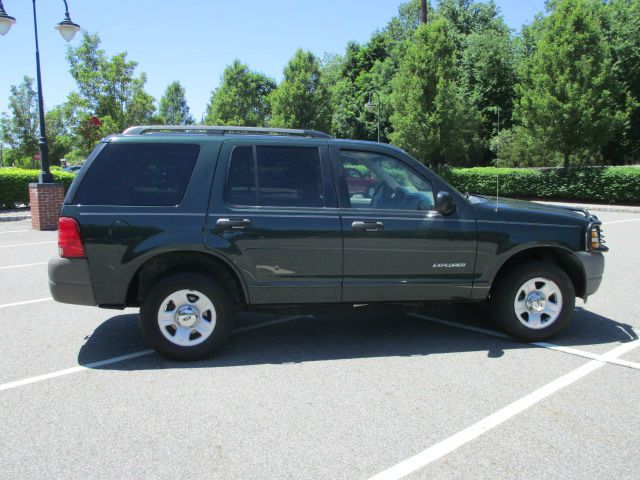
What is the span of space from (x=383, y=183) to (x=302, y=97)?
31890 mm

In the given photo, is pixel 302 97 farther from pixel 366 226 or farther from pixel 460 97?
pixel 366 226

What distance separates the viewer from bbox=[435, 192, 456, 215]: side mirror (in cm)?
480

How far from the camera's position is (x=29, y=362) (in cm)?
470

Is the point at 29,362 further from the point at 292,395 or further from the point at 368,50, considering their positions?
the point at 368,50

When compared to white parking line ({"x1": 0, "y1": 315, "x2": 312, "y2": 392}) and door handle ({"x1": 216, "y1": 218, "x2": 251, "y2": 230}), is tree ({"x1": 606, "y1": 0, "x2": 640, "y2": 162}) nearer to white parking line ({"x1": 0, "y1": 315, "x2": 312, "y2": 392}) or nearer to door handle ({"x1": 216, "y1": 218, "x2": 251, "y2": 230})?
door handle ({"x1": 216, "y1": 218, "x2": 251, "y2": 230})

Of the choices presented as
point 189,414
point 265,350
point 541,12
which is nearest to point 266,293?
point 265,350

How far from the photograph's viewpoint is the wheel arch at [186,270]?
15.5 ft

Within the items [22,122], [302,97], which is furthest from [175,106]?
[302,97]

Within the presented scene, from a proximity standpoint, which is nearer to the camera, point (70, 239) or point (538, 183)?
point (70, 239)

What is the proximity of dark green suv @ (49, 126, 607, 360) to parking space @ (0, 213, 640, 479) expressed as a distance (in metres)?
0.42

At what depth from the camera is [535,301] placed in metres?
5.11

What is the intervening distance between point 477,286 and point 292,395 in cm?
206

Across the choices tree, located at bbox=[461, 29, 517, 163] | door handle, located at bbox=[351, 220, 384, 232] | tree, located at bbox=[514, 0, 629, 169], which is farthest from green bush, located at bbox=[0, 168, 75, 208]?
tree, located at bbox=[461, 29, 517, 163]

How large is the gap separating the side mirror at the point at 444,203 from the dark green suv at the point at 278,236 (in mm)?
10
